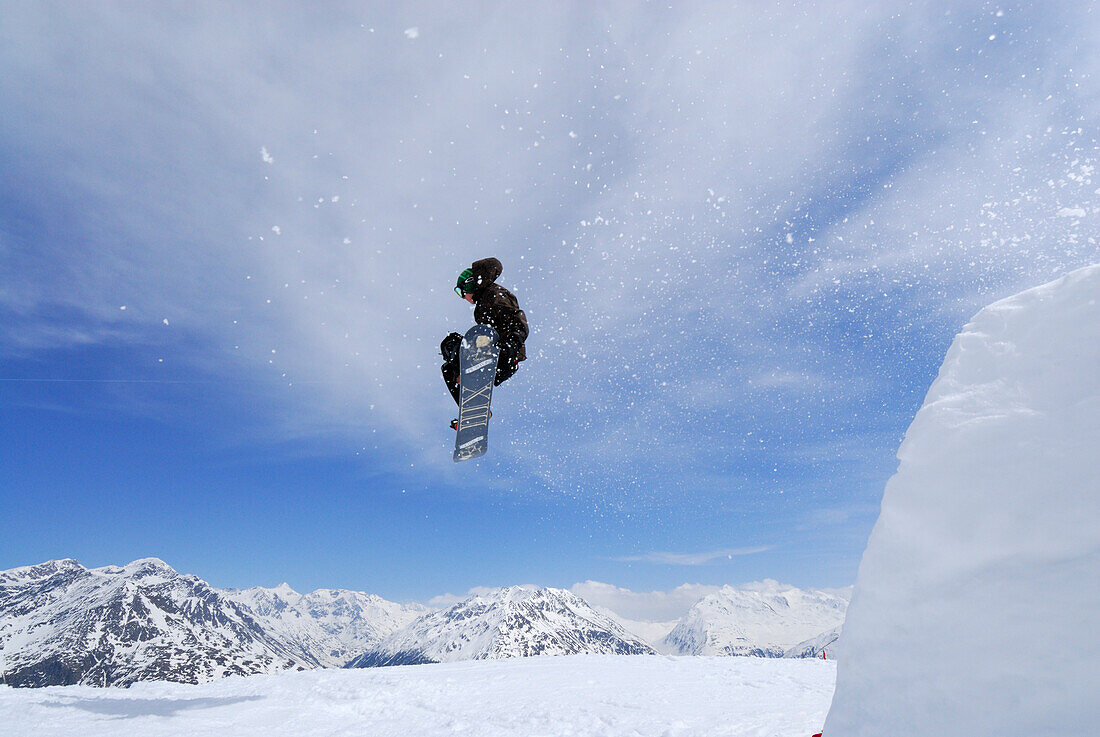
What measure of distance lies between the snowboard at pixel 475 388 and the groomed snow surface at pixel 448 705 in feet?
17.0

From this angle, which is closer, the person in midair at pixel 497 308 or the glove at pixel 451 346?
the person in midair at pixel 497 308

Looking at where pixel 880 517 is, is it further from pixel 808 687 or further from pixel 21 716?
pixel 21 716

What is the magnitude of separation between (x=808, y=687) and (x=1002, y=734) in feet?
41.0

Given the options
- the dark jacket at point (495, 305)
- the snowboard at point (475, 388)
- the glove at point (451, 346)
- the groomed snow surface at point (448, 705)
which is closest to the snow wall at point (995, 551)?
the dark jacket at point (495, 305)

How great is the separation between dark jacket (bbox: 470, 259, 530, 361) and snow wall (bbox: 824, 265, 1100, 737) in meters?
6.78

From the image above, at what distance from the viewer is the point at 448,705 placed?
1131 cm

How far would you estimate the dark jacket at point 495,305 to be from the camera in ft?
30.7

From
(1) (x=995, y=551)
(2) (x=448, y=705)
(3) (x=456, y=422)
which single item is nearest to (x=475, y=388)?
(3) (x=456, y=422)

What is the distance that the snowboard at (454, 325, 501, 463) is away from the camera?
32.0 ft

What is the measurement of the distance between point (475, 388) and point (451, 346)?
98cm

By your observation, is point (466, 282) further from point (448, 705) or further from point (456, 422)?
point (448, 705)

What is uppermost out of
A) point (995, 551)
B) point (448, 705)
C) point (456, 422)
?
point (456, 422)

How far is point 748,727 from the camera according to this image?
30.2ft

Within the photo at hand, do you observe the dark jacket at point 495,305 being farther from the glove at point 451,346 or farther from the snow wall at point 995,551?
the snow wall at point 995,551
